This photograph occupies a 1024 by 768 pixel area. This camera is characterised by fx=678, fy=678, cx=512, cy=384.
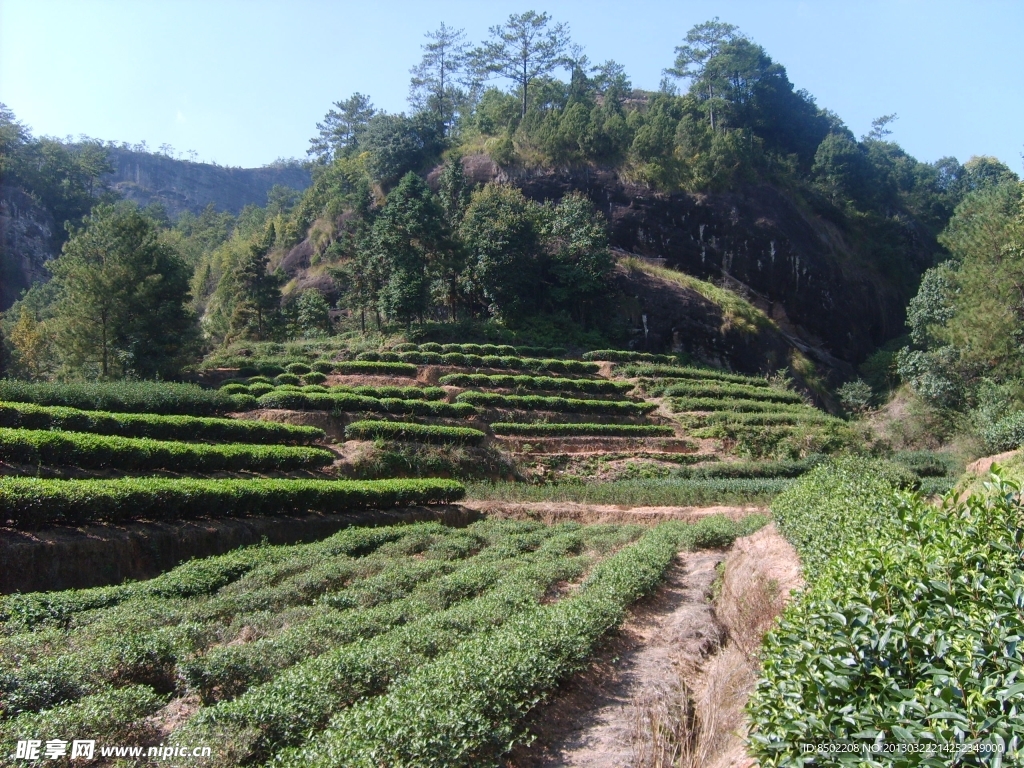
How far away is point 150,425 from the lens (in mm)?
21391

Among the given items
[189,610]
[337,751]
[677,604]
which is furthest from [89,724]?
[677,604]

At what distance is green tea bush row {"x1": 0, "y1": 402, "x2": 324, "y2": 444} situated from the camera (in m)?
18.8

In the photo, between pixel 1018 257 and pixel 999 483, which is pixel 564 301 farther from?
pixel 999 483

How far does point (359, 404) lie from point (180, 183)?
129m

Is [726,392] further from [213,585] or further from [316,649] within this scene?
[316,649]

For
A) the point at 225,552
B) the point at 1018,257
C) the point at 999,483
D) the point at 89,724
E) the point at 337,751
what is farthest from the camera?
the point at 1018,257

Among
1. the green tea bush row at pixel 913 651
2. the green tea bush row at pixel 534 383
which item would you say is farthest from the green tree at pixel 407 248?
the green tea bush row at pixel 913 651

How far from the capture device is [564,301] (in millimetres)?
46625

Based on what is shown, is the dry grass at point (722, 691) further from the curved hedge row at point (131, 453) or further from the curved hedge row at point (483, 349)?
the curved hedge row at point (483, 349)

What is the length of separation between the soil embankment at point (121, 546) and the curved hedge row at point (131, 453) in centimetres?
341

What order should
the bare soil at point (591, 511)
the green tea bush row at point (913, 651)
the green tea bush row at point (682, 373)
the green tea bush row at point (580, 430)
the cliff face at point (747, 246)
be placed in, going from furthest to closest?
the cliff face at point (747, 246)
the green tea bush row at point (682, 373)
the green tea bush row at point (580, 430)
the bare soil at point (591, 511)
the green tea bush row at point (913, 651)

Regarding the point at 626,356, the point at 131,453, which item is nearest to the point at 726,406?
the point at 626,356

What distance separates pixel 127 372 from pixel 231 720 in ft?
101

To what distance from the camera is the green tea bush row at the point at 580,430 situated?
31.8 metres
